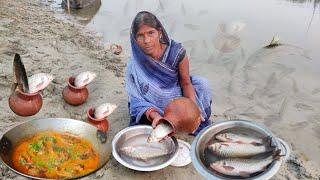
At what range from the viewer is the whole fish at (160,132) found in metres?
2.71

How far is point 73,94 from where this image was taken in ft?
14.0

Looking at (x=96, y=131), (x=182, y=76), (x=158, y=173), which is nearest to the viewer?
(x=96, y=131)

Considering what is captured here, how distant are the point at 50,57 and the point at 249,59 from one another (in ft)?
11.4

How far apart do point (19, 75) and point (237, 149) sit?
6.68 feet

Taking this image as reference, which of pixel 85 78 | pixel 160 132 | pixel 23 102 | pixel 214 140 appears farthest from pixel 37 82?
pixel 214 140

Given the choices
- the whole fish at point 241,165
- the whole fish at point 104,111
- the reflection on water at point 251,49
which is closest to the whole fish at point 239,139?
the whole fish at point 241,165

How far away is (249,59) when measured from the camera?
6941 millimetres

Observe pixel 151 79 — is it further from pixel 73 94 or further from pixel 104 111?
pixel 73 94

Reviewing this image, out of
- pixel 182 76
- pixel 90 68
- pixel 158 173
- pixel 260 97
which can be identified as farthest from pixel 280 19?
pixel 158 173

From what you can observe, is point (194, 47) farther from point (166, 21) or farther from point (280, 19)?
point (280, 19)

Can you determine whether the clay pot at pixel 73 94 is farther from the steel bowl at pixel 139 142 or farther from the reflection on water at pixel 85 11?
the reflection on water at pixel 85 11

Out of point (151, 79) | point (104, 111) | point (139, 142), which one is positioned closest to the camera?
point (139, 142)

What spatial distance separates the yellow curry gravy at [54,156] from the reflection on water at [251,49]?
2.45m

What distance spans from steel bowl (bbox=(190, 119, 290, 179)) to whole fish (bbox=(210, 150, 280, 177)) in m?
0.03
